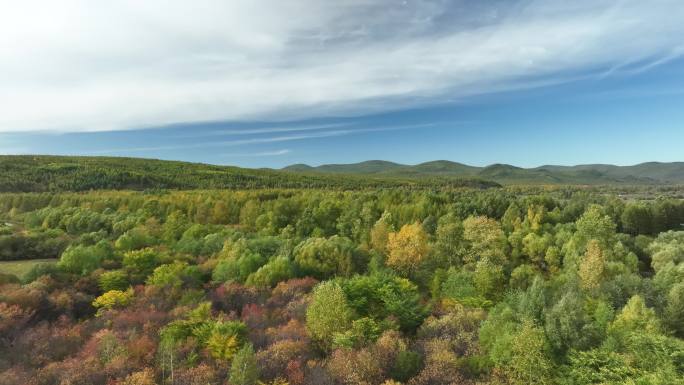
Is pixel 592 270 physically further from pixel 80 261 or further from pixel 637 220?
pixel 80 261

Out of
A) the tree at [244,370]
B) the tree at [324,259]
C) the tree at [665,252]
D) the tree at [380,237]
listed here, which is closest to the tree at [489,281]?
the tree at [324,259]

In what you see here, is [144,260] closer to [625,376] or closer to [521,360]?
[521,360]

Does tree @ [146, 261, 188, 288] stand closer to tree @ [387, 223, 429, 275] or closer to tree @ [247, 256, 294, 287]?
tree @ [247, 256, 294, 287]

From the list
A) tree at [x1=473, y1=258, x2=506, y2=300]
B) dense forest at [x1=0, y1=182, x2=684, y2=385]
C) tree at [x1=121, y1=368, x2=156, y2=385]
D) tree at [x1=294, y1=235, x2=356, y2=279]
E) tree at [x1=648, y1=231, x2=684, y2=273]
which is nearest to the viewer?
tree at [x1=121, y1=368, x2=156, y2=385]

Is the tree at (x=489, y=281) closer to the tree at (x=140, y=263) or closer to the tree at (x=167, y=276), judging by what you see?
the tree at (x=167, y=276)

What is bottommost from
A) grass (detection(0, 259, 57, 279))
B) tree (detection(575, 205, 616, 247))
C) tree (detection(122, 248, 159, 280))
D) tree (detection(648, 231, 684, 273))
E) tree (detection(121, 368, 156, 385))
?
tree (detection(121, 368, 156, 385))

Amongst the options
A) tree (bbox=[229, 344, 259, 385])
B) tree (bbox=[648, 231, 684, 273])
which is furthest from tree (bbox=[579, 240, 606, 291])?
tree (bbox=[229, 344, 259, 385])
